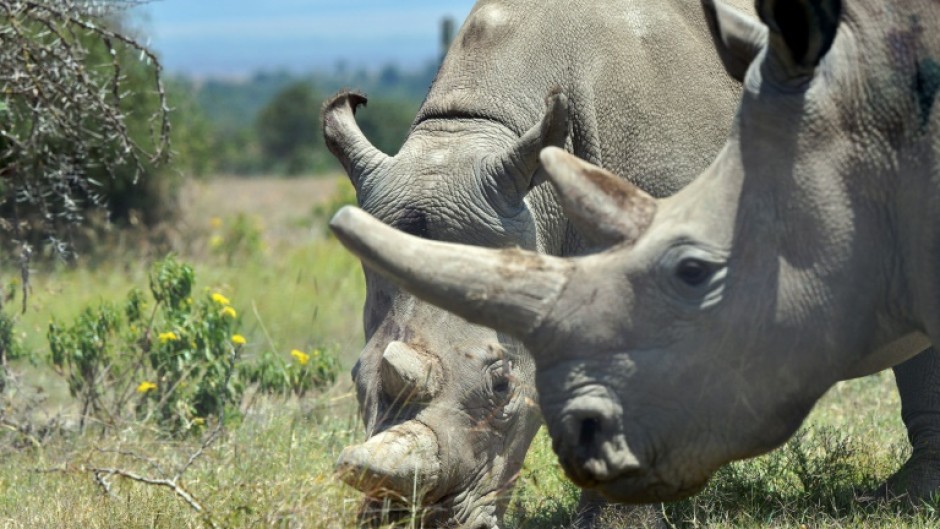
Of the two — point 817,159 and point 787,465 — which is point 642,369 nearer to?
point 817,159

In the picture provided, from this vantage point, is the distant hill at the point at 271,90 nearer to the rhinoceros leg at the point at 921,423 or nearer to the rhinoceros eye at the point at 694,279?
the rhinoceros leg at the point at 921,423

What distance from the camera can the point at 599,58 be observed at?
20.1 ft

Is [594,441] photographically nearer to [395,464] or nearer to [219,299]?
[395,464]

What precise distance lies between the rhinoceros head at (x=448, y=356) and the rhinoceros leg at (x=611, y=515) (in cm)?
43

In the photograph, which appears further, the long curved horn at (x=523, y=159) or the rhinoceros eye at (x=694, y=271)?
the long curved horn at (x=523, y=159)

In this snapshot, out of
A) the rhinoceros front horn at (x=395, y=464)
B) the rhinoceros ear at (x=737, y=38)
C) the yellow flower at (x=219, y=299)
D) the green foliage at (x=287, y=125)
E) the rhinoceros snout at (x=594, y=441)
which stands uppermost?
the rhinoceros ear at (x=737, y=38)

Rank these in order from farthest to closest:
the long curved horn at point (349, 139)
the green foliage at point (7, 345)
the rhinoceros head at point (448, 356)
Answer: the green foliage at point (7, 345) < the long curved horn at point (349, 139) < the rhinoceros head at point (448, 356)

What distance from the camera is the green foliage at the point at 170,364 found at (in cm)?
726

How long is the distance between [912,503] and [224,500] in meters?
2.49

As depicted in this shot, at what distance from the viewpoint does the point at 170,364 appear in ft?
24.2

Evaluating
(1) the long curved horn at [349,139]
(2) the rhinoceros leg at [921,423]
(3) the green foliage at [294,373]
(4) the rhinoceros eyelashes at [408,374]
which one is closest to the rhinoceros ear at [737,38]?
(4) the rhinoceros eyelashes at [408,374]

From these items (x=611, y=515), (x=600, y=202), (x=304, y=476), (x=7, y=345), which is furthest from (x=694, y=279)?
(x=7, y=345)

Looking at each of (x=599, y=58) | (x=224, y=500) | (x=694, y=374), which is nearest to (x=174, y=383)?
(x=224, y=500)

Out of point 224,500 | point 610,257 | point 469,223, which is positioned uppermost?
point 610,257
